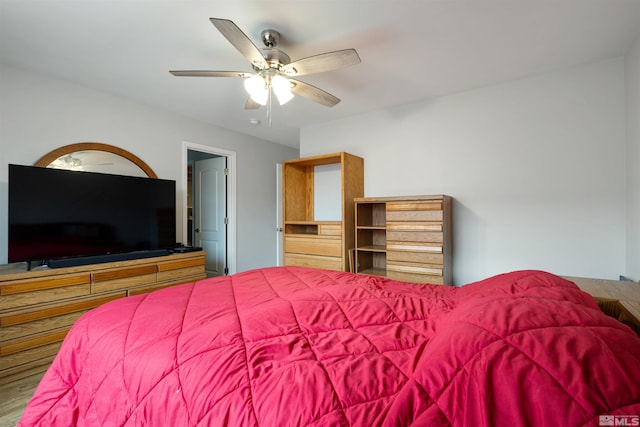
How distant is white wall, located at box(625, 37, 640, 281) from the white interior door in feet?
14.0

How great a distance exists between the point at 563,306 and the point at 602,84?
268cm

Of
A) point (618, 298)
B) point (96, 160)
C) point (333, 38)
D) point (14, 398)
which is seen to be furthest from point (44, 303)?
point (618, 298)

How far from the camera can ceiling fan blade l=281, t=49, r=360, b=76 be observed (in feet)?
5.52

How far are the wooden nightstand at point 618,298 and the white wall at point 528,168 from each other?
1079 mm

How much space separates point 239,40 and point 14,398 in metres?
2.66

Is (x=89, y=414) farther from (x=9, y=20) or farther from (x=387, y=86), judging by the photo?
(x=387, y=86)

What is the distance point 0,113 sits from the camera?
2.28 meters

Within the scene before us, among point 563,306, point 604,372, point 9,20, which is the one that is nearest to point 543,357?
point 604,372

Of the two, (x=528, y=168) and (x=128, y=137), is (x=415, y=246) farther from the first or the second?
(x=128, y=137)

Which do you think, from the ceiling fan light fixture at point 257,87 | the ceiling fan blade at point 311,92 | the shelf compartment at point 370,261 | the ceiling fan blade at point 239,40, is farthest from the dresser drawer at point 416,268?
the ceiling fan blade at point 239,40

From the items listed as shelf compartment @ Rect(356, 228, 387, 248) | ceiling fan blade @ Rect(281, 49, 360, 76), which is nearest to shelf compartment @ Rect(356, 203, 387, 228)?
shelf compartment @ Rect(356, 228, 387, 248)

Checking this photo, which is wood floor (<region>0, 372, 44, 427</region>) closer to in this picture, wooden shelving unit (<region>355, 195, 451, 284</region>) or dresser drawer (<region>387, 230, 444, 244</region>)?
wooden shelving unit (<region>355, 195, 451, 284</region>)

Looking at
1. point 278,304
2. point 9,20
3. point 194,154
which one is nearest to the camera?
point 278,304

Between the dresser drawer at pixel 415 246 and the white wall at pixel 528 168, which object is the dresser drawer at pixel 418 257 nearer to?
the dresser drawer at pixel 415 246
